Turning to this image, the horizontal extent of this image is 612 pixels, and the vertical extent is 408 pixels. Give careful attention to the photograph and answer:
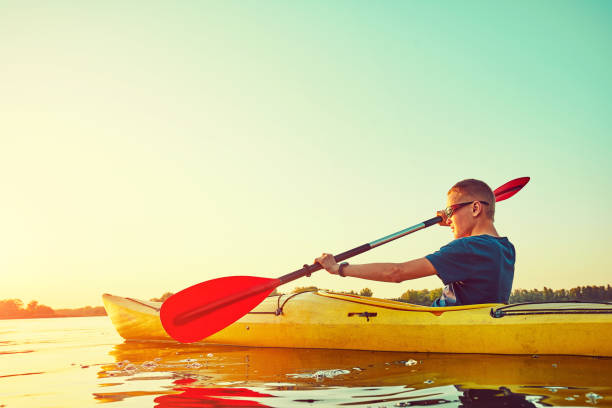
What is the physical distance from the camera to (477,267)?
3.84 metres

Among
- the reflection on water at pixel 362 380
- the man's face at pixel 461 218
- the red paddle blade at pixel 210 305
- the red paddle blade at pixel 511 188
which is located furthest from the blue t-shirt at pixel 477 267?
the red paddle blade at pixel 511 188

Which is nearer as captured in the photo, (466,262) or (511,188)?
(466,262)

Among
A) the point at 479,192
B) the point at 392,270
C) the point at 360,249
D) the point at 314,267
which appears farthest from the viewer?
the point at 360,249

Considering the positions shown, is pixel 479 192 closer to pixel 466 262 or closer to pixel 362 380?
pixel 466 262

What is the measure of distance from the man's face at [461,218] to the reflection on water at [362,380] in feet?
3.59

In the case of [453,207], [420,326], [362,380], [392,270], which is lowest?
[362,380]

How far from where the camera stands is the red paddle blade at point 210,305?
481 cm

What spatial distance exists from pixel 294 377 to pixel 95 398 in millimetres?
1184

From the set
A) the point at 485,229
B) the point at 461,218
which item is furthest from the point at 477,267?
the point at 461,218

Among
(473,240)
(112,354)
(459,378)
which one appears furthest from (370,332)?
(112,354)

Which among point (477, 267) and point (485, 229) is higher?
point (485, 229)

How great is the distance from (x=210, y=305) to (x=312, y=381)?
7.37ft

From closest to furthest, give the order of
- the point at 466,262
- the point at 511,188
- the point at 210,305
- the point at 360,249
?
the point at 466,262
the point at 210,305
the point at 360,249
the point at 511,188

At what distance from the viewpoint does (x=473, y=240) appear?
3846mm
